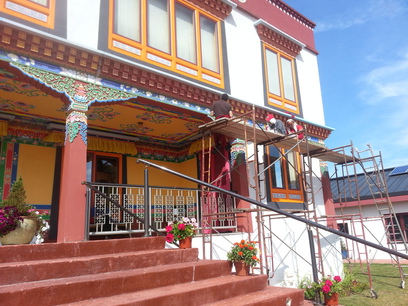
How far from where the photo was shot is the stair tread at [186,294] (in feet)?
12.6

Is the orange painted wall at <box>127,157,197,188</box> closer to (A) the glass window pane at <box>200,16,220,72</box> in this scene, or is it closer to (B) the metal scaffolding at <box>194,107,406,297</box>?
(B) the metal scaffolding at <box>194,107,406,297</box>

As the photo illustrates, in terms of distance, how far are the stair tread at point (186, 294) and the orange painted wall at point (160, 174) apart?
6420 millimetres

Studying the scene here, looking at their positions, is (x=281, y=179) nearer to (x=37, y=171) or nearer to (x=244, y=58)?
(x=244, y=58)

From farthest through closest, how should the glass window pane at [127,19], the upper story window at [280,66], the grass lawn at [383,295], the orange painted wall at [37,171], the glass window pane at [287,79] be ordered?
the glass window pane at [287,79] < the upper story window at [280,66] < the orange painted wall at [37,171] < the grass lawn at [383,295] < the glass window pane at [127,19]

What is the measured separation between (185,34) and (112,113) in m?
2.89

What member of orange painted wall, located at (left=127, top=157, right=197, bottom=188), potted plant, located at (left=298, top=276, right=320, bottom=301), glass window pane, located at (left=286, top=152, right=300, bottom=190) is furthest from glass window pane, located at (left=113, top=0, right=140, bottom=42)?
potted plant, located at (left=298, top=276, right=320, bottom=301)

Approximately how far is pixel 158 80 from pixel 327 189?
7.74 m

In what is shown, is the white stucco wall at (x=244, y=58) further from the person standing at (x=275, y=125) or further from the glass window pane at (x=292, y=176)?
the glass window pane at (x=292, y=176)

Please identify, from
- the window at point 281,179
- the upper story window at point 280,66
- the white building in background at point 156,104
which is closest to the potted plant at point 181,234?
the white building in background at point 156,104

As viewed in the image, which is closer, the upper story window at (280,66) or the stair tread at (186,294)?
the stair tread at (186,294)

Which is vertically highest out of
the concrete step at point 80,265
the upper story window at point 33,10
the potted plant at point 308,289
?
the upper story window at point 33,10

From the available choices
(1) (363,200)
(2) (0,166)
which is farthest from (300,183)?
(1) (363,200)

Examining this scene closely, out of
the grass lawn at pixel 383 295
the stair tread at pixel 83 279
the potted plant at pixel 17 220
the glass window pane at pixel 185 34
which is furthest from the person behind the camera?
the glass window pane at pixel 185 34

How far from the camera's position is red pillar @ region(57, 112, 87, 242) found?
6156 millimetres
